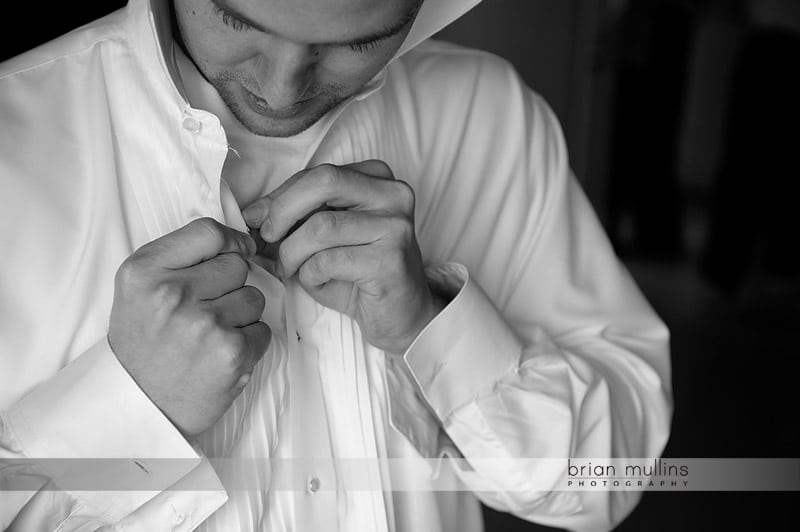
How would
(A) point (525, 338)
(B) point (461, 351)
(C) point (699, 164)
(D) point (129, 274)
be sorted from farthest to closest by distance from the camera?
(C) point (699, 164) → (A) point (525, 338) → (B) point (461, 351) → (D) point (129, 274)

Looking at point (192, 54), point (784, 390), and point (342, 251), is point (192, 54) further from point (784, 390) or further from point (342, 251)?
point (784, 390)

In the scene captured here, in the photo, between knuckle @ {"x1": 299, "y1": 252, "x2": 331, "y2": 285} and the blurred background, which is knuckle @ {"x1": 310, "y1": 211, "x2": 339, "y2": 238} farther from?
the blurred background

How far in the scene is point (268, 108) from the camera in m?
0.95

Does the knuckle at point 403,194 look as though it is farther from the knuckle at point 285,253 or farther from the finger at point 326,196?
the knuckle at point 285,253

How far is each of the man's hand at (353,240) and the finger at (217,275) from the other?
0.07 m

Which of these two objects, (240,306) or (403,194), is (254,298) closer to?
(240,306)

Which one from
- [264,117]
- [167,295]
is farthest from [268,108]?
[167,295]

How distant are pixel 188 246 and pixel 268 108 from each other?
192 mm

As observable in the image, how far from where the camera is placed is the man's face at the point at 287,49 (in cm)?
85

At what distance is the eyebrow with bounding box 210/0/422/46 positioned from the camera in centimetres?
85

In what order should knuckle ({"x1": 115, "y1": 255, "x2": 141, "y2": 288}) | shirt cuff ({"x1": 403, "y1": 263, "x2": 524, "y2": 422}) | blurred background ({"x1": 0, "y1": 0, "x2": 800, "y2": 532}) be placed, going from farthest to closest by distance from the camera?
blurred background ({"x1": 0, "y1": 0, "x2": 800, "y2": 532})
shirt cuff ({"x1": 403, "y1": 263, "x2": 524, "y2": 422})
knuckle ({"x1": 115, "y1": 255, "x2": 141, "y2": 288})

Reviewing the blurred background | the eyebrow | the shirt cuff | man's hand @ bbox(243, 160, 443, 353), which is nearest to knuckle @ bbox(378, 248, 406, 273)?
man's hand @ bbox(243, 160, 443, 353)

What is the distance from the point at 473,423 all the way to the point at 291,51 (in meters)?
0.50

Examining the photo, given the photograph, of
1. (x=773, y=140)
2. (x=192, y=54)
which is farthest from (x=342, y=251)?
(x=773, y=140)
